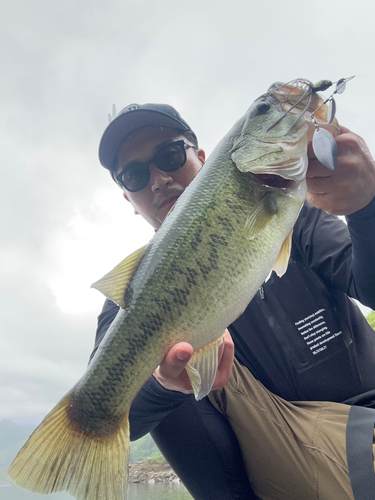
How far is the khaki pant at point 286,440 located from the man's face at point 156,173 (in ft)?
6.65

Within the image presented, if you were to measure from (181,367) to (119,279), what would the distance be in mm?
648

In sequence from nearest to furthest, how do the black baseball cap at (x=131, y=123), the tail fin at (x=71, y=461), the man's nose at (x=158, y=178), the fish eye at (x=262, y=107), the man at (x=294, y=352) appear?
the tail fin at (x=71, y=461), the fish eye at (x=262, y=107), the man at (x=294, y=352), the man's nose at (x=158, y=178), the black baseball cap at (x=131, y=123)

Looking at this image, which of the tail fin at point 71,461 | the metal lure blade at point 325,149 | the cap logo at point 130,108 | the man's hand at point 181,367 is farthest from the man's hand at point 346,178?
the cap logo at point 130,108

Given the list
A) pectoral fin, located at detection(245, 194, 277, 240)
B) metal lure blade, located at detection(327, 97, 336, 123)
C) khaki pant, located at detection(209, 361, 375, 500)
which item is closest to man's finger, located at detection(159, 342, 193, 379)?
pectoral fin, located at detection(245, 194, 277, 240)

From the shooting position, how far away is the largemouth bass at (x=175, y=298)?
176cm

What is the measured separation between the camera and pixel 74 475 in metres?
1.73

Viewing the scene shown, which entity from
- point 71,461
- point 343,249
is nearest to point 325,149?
point 343,249

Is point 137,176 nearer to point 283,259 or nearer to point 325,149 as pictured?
point 283,259

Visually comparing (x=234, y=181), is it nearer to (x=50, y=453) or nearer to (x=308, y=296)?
(x=308, y=296)

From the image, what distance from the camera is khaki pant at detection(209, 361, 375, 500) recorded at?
244cm

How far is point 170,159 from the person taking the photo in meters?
3.78

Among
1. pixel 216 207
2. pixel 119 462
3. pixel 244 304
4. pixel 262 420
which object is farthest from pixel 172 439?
pixel 216 207

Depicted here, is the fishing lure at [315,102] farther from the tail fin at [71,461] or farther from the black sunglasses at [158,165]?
the tail fin at [71,461]

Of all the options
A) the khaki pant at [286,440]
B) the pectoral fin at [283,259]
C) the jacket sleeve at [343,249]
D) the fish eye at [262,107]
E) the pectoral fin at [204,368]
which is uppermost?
the fish eye at [262,107]
